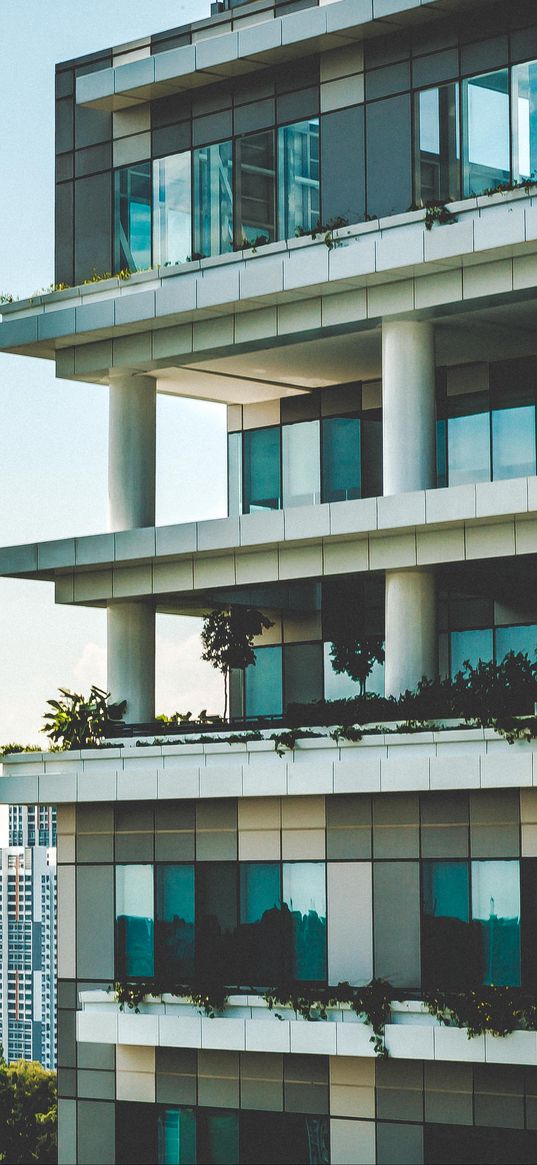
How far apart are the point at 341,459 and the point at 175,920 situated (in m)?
11.7

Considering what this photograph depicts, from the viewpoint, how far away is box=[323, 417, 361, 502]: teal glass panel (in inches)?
1775

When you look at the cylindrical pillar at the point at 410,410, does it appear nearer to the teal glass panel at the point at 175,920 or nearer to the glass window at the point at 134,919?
the teal glass panel at the point at 175,920

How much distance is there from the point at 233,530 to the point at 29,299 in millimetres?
7880

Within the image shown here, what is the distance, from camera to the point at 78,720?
42.5m

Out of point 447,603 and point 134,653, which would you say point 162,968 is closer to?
point 134,653

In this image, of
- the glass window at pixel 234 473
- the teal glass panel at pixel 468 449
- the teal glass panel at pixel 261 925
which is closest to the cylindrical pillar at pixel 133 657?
the glass window at pixel 234 473

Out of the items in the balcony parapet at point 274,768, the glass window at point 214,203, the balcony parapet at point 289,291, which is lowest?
the balcony parapet at point 274,768

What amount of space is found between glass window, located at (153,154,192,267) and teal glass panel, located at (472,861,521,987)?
15.3 metres

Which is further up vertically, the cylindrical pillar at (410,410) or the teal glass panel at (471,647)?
the cylindrical pillar at (410,410)

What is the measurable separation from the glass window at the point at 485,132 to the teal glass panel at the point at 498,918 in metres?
13.4

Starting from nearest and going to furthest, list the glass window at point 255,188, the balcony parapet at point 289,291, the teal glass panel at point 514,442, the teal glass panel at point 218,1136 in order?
1. the balcony parapet at point 289,291
2. the teal glass panel at point 218,1136
3. the teal glass panel at point 514,442
4. the glass window at point 255,188

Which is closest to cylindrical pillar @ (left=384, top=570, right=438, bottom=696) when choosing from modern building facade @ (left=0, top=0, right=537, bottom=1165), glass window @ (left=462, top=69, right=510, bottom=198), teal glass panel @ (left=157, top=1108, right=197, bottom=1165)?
modern building facade @ (left=0, top=0, right=537, bottom=1165)

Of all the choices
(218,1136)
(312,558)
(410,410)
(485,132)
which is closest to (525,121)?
(485,132)

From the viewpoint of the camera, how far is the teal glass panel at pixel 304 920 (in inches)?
1523
